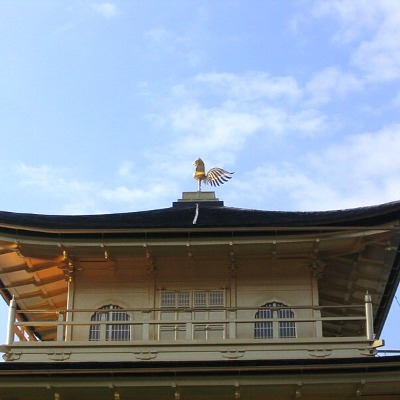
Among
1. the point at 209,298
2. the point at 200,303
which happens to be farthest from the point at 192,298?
the point at 209,298

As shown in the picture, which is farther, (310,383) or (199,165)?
(199,165)

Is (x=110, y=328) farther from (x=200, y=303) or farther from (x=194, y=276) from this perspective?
(x=194, y=276)

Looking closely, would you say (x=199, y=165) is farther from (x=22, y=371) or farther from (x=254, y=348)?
(x=22, y=371)

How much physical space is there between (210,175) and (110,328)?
781 centimetres

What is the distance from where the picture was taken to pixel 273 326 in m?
22.7

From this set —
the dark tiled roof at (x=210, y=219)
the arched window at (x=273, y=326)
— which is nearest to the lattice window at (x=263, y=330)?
the arched window at (x=273, y=326)

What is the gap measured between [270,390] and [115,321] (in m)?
4.29

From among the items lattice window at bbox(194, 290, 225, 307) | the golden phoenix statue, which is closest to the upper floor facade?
lattice window at bbox(194, 290, 225, 307)

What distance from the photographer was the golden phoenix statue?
29391mm

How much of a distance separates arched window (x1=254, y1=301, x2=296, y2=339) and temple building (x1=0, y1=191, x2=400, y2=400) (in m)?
0.03

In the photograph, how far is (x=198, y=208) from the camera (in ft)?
87.7

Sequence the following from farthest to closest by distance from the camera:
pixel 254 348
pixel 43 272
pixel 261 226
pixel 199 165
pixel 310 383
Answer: pixel 199 165, pixel 43 272, pixel 261 226, pixel 254 348, pixel 310 383

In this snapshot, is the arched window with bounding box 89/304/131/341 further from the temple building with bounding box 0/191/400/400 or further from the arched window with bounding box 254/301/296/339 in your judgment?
the arched window with bounding box 254/301/296/339

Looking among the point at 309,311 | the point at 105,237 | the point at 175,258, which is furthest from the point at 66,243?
the point at 309,311
